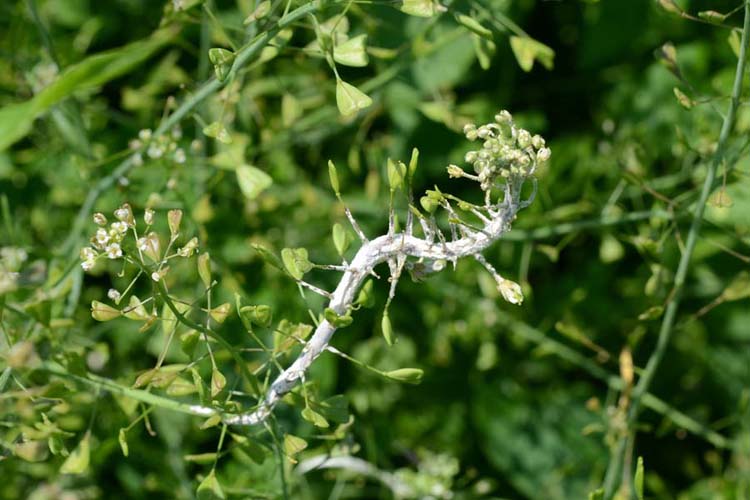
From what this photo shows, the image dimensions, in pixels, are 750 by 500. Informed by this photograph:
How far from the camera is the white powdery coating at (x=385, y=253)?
0.89 metres

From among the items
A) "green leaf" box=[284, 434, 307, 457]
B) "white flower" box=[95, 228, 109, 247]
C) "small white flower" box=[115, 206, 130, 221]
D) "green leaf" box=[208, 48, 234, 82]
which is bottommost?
"green leaf" box=[284, 434, 307, 457]

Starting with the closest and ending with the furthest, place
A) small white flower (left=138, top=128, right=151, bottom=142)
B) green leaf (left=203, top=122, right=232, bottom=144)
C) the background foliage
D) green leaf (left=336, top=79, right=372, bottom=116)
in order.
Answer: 1. green leaf (left=336, top=79, right=372, bottom=116)
2. green leaf (left=203, top=122, right=232, bottom=144)
3. small white flower (left=138, top=128, right=151, bottom=142)
4. the background foliage

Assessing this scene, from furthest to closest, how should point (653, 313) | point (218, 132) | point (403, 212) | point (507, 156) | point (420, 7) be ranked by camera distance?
point (403, 212), point (653, 313), point (218, 132), point (420, 7), point (507, 156)

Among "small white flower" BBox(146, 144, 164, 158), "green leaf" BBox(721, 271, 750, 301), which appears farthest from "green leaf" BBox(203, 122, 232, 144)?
"green leaf" BBox(721, 271, 750, 301)

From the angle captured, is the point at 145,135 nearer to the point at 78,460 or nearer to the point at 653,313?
the point at 78,460

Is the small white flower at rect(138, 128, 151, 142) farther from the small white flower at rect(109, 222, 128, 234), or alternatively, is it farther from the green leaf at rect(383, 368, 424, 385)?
the green leaf at rect(383, 368, 424, 385)

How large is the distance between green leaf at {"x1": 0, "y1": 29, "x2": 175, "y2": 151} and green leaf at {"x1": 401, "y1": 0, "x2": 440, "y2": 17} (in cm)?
37

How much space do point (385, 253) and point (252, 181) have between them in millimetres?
398

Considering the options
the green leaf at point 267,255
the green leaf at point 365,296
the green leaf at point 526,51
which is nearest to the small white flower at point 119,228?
the green leaf at point 267,255

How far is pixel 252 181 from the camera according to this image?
1.25m

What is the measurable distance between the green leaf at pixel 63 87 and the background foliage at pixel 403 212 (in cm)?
20

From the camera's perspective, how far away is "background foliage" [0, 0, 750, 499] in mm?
1417

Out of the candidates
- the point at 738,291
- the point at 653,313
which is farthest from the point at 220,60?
the point at 738,291

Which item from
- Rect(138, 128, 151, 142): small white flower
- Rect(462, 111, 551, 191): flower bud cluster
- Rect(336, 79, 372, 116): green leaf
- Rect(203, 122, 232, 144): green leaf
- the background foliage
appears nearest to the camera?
Rect(462, 111, 551, 191): flower bud cluster
